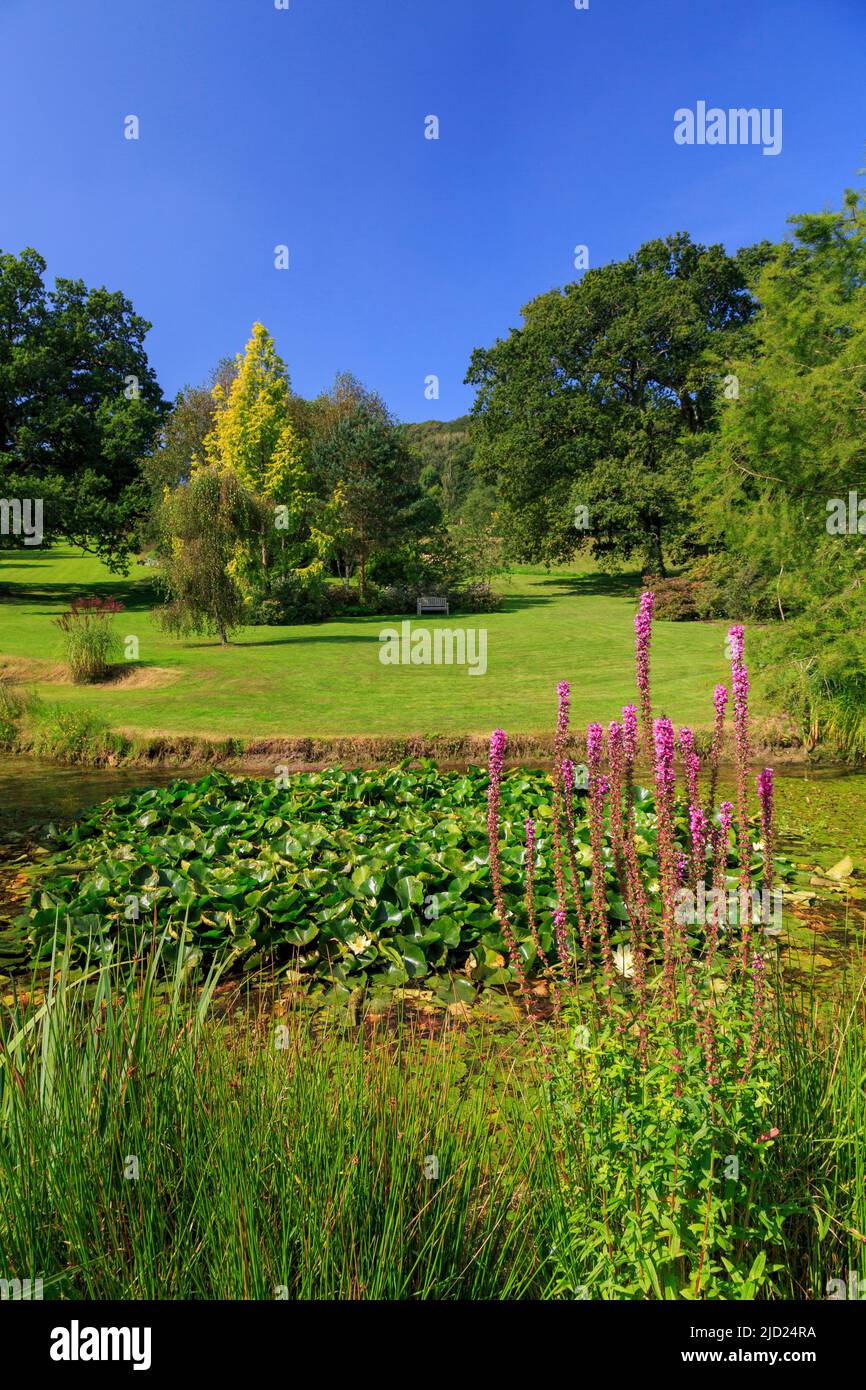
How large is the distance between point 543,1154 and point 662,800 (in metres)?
1.14

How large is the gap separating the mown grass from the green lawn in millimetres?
10367

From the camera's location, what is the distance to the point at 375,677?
18.4 meters

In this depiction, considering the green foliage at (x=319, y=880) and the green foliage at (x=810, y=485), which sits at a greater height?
the green foliage at (x=810, y=485)

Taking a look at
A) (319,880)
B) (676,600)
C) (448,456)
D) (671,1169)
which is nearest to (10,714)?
(319,880)

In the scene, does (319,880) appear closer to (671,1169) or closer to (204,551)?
(671,1169)

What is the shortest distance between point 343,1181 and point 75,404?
136 ft

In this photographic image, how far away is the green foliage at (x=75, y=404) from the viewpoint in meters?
34.9

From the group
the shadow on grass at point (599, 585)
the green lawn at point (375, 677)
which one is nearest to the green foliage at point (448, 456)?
the shadow on grass at point (599, 585)

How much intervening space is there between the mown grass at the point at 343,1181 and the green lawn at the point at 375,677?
1037 centimetres

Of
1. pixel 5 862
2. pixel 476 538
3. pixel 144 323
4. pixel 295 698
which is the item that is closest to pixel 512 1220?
pixel 5 862

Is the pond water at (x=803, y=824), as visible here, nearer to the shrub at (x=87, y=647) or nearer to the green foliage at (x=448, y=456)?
the shrub at (x=87, y=647)

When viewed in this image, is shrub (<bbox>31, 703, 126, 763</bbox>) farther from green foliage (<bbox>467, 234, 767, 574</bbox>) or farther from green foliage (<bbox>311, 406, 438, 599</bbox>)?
green foliage (<bbox>467, 234, 767, 574</bbox>)

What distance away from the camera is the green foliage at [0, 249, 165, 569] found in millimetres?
34875
